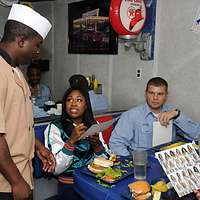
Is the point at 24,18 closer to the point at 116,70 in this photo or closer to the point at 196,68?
the point at 196,68

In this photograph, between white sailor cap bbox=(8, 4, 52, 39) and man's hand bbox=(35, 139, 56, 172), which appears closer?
white sailor cap bbox=(8, 4, 52, 39)

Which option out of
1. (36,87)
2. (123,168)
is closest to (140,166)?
(123,168)

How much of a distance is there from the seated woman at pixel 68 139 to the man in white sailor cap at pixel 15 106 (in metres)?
0.48

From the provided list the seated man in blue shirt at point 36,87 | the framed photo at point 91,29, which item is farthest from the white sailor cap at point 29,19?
the seated man in blue shirt at point 36,87

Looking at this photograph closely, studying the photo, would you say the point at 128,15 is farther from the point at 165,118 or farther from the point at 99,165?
the point at 99,165

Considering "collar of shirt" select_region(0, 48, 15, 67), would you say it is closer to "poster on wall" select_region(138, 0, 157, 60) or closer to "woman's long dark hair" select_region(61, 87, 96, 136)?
"woman's long dark hair" select_region(61, 87, 96, 136)

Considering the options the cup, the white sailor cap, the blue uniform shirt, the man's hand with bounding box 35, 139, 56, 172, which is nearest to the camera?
the white sailor cap

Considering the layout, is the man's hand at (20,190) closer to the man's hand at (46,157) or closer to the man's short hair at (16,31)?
the man's hand at (46,157)

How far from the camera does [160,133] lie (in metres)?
2.09

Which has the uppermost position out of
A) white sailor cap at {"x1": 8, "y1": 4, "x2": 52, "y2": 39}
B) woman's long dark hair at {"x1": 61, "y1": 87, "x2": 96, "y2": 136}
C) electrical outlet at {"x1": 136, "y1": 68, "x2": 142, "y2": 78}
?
white sailor cap at {"x1": 8, "y1": 4, "x2": 52, "y2": 39}

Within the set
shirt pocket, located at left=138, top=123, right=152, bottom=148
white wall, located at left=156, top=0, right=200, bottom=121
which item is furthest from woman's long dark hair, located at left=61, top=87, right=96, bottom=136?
white wall, located at left=156, top=0, right=200, bottom=121

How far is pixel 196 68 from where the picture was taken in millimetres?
2533

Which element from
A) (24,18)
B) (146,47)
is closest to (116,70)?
(146,47)

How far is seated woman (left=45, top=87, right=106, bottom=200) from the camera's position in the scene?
6.27 ft
